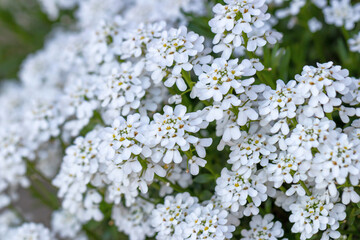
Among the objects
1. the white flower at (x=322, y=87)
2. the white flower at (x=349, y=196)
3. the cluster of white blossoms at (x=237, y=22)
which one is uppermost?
the cluster of white blossoms at (x=237, y=22)

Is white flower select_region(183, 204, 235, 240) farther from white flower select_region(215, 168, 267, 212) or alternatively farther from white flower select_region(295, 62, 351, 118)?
white flower select_region(295, 62, 351, 118)

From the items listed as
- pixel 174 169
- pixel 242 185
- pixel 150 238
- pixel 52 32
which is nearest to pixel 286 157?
pixel 242 185

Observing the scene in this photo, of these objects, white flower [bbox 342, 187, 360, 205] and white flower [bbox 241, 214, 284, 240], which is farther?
white flower [bbox 241, 214, 284, 240]

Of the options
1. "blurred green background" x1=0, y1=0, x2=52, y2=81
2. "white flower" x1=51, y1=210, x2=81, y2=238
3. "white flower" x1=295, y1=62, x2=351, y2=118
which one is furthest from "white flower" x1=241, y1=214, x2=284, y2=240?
"blurred green background" x1=0, y1=0, x2=52, y2=81

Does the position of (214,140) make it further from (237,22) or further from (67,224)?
(67,224)

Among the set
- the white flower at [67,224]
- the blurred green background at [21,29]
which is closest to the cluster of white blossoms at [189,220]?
the white flower at [67,224]

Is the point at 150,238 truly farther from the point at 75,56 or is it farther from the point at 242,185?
the point at 75,56

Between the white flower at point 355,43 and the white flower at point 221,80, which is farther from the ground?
the white flower at point 221,80

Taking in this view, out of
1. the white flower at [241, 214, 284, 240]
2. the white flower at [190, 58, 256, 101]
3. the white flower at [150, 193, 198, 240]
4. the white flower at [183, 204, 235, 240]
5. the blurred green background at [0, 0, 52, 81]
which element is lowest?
the white flower at [241, 214, 284, 240]

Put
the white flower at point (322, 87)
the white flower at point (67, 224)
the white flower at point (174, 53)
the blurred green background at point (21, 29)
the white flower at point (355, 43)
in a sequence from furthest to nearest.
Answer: the blurred green background at point (21, 29), the white flower at point (67, 224), the white flower at point (355, 43), the white flower at point (174, 53), the white flower at point (322, 87)

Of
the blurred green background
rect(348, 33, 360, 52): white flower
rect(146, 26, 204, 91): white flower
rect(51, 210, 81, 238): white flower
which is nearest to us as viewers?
rect(146, 26, 204, 91): white flower

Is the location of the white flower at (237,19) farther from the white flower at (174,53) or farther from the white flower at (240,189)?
the white flower at (240,189)
